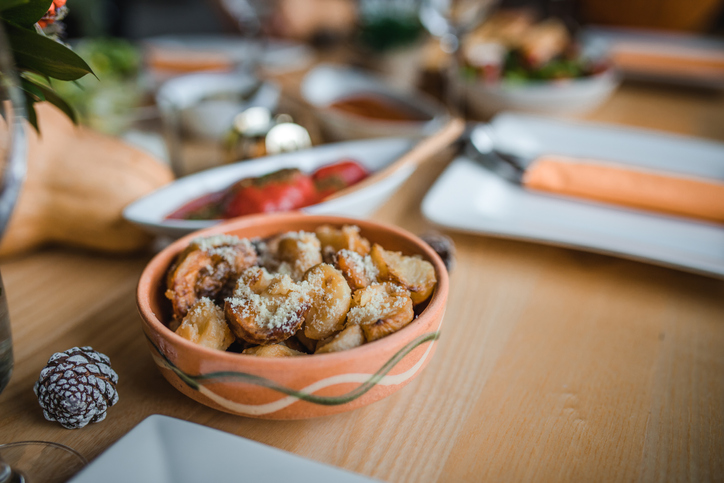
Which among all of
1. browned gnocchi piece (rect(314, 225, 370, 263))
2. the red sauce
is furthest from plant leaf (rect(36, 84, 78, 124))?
the red sauce

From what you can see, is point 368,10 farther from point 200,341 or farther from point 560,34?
point 200,341

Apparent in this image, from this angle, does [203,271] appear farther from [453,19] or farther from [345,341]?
[453,19]

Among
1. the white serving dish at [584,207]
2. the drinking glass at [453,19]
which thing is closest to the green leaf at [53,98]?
the white serving dish at [584,207]

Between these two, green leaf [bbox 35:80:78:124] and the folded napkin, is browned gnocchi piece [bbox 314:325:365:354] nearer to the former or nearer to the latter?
green leaf [bbox 35:80:78:124]

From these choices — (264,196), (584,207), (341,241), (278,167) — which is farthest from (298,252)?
(584,207)

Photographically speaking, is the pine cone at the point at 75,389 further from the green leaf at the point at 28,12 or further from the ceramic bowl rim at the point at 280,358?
the green leaf at the point at 28,12

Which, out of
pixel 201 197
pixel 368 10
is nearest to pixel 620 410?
pixel 201 197
